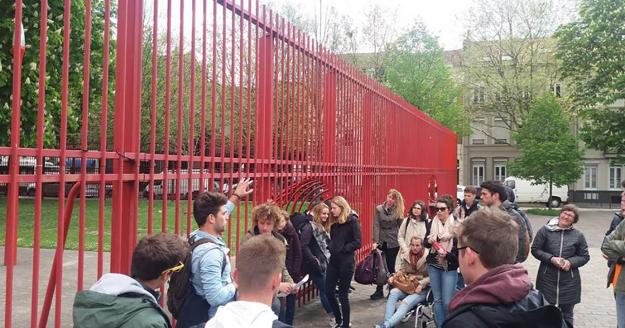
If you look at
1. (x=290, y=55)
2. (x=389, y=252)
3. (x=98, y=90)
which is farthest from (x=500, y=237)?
(x=98, y=90)

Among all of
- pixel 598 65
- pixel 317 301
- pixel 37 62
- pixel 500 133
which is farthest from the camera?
pixel 500 133

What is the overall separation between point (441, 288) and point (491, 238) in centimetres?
452

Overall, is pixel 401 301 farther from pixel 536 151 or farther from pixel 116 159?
pixel 536 151

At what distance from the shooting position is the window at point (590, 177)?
137 ft

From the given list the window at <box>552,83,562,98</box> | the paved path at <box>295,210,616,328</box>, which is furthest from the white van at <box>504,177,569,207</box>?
the paved path at <box>295,210,616,328</box>

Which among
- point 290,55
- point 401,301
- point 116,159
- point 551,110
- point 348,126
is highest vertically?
point 551,110

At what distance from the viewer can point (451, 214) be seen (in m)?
7.64

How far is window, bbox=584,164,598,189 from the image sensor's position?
1650 inches

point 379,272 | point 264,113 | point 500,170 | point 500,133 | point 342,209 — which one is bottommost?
point 379,272

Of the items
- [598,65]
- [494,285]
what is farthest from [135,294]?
[598,65]

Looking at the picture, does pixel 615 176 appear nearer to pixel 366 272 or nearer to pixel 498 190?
pixel 366 272

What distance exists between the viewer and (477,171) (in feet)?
152

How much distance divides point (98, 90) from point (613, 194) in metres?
38.5

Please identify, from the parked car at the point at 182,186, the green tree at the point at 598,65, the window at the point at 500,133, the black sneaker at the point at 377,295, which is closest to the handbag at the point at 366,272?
the black sneaker at the point at 377,295
